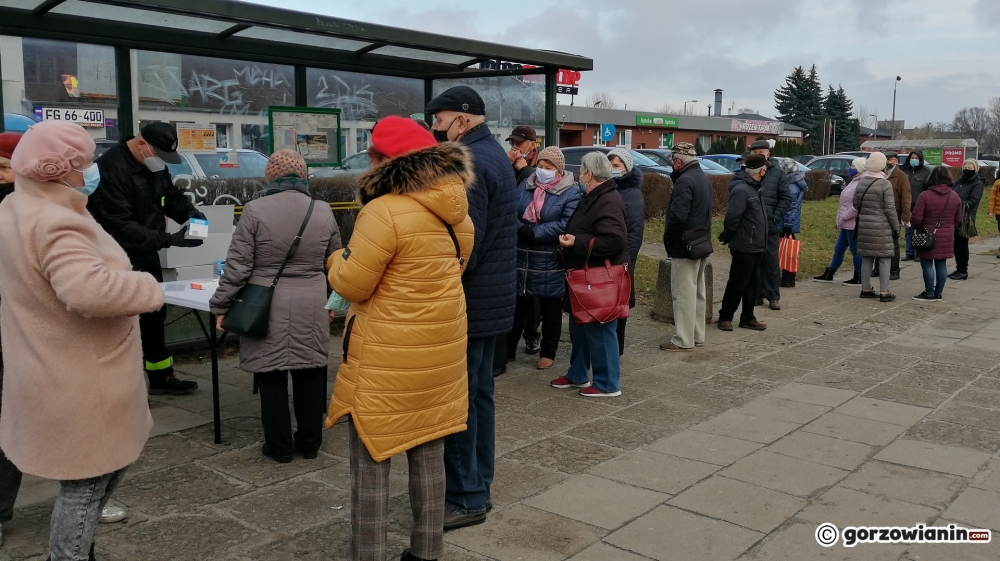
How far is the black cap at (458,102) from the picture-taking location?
3.96 meters

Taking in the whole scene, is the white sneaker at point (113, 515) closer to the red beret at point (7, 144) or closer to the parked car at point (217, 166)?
the red beret at point (7, 144)

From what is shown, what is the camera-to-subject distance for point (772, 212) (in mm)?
9867

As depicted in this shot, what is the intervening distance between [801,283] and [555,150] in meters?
6.76

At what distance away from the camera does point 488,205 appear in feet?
13.1

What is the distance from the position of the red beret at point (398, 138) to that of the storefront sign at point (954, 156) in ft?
109

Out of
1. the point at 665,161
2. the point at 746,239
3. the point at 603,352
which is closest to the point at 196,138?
the point at 603,352

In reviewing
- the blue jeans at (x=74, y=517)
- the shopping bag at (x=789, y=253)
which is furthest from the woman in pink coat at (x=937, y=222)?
the blue jeans at (x=74, y=517)

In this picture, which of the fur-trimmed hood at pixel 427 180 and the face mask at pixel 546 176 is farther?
the face mask at pixel 546 176

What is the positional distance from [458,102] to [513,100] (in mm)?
5530

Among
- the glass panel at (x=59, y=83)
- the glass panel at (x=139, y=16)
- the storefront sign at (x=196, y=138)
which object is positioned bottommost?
the storefront sign at (x=196, y=138)

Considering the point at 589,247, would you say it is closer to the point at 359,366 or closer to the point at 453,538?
the point at 453,538

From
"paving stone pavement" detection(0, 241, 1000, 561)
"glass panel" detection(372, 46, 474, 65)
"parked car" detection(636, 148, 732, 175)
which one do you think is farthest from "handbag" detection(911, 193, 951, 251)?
"parked car" detection(636, 148, 732, 175)

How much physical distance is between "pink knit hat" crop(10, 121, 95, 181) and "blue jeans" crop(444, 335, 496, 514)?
70.7 inches

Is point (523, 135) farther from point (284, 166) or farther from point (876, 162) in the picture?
point (876, 162)
